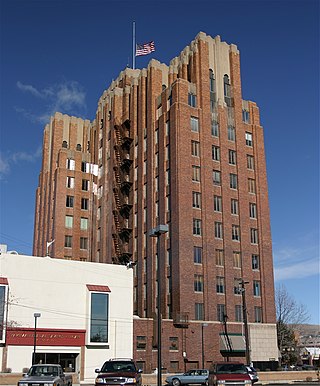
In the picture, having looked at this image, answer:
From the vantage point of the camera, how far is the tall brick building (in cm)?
6481

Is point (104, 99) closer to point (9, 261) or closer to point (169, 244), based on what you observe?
point (169, 244)

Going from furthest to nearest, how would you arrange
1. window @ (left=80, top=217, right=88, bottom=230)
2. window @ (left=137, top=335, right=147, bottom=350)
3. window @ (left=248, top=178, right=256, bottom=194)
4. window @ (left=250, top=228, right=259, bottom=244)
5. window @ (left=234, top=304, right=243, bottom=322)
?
window @ (left=80, top=217, right=88, bottom=230) < window @ (left=248, top=178, right=256, bottom=194) < window @ (left=250, top=228, right=259, bottom=244) < window @ (left=234, top=304, right=243, bottom=322) < window @ (left=137, top=335, right=147, bottom=350)

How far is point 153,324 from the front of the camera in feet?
204

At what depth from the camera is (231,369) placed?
25406 millimetres

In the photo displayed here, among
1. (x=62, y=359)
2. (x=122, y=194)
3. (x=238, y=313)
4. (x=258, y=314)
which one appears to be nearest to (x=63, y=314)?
(x=62, y=359)

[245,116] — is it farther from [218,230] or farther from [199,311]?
[199,311]

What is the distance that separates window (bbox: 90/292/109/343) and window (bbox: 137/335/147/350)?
5896 millimetres

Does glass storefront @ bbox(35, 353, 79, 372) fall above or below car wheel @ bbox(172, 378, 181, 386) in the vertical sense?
above

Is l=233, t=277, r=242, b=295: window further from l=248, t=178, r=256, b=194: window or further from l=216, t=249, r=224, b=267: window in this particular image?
l=248, t=178, r=256, b=194: window

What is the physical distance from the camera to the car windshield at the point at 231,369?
25.2 m

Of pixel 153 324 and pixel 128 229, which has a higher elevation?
pixel 128 229

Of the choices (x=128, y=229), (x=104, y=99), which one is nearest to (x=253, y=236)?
(x=128, y=229)

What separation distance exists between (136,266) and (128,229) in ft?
19.4

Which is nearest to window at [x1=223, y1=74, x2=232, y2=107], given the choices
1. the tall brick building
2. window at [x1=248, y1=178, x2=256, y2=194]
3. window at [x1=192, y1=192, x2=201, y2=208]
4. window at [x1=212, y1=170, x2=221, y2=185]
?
the tall brick building
